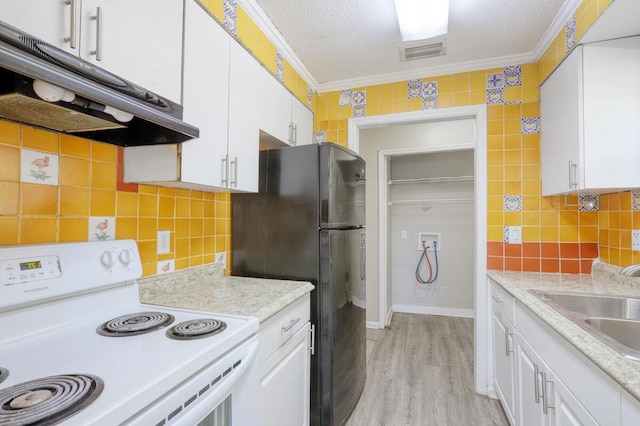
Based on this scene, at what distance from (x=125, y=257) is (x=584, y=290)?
213 centimetres

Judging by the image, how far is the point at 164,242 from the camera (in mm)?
1445

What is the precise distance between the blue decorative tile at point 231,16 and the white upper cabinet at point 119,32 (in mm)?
412

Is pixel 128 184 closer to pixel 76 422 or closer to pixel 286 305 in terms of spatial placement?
pixel 286 305

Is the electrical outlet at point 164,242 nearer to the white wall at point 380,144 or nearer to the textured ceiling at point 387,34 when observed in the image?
the textured ceiling at point 387,34

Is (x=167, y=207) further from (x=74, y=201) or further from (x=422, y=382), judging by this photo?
(x=422, y=382)

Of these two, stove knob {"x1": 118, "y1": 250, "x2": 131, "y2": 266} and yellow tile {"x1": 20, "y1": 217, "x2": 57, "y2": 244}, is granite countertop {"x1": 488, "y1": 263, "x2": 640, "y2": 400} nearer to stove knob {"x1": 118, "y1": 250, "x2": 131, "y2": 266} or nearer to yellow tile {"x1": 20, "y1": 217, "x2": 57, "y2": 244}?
stove knob {"x1": 118, "y1": 250, "x2": 131, "y2": 266}

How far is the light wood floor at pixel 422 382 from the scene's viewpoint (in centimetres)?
194

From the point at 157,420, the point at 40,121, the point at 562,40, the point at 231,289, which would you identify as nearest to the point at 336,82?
the point at 562,40

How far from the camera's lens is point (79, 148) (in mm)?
1120

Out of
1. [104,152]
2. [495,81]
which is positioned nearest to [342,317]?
[104,152]

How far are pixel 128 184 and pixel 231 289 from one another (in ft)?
2.15

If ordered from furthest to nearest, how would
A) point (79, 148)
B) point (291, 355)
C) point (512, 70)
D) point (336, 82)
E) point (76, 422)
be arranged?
point (336, 82)
point (512, 70)
point (291, 355)
point (79, 148)
point (76, 422)

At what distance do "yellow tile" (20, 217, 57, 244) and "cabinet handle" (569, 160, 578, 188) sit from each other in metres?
2.38

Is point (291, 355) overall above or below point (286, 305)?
below
